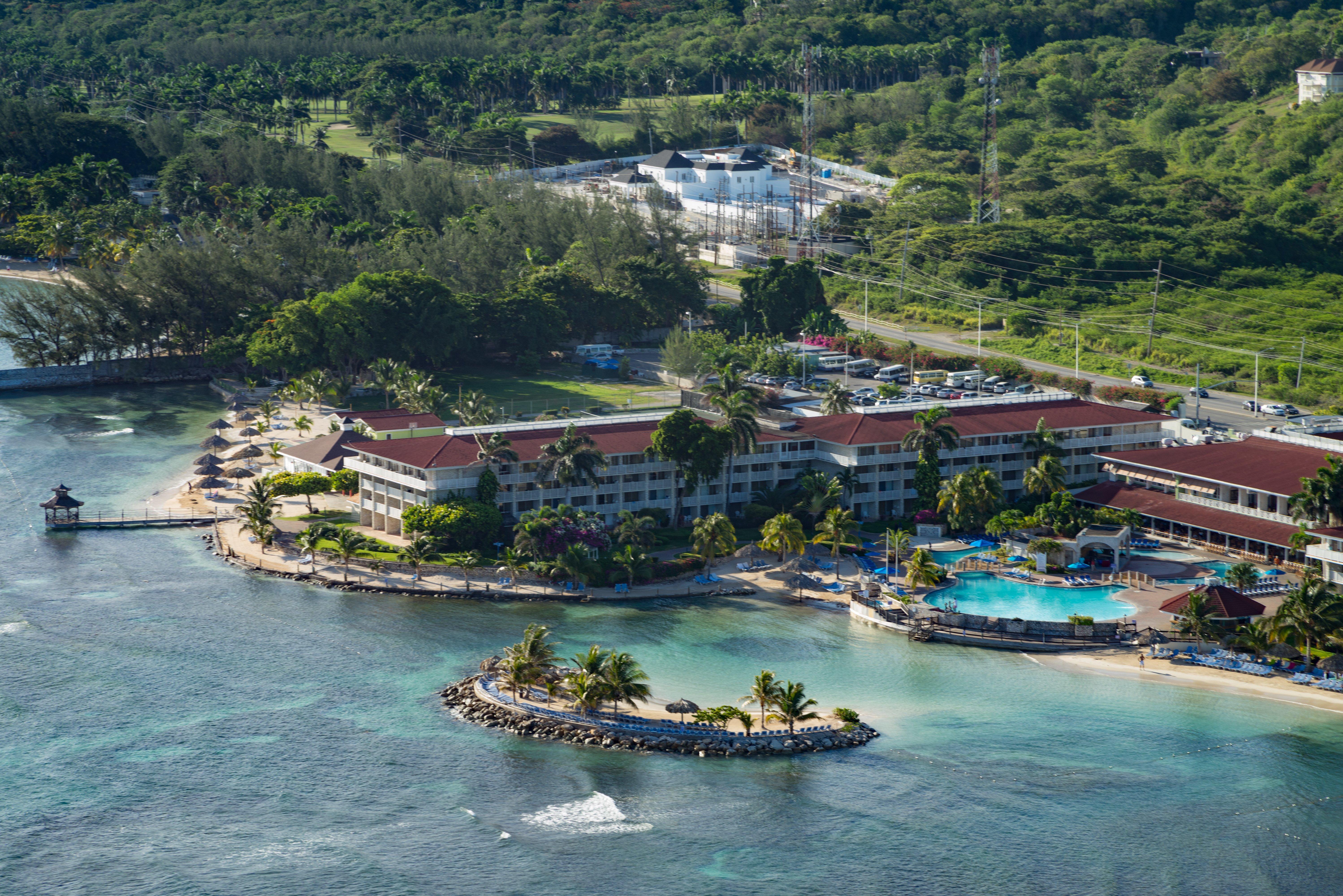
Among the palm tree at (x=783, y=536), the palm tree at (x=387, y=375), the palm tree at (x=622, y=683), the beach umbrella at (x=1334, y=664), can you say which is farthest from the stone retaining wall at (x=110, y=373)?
the beach umbrella at (x=1334, y=664)

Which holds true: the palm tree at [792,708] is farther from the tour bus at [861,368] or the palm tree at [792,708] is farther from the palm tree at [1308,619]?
the tour bus at [861,368]

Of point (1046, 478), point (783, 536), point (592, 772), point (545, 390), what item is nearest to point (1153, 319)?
point (545, 390)

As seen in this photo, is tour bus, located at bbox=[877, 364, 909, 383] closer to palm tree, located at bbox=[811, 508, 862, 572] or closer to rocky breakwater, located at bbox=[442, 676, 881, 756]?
palm tree, located at bbox=[811, 508, 862, 572]

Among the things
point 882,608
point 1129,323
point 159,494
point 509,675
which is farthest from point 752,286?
point 509,675

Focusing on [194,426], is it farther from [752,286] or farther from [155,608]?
[752,286]

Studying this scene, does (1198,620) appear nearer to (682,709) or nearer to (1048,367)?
(682,709)

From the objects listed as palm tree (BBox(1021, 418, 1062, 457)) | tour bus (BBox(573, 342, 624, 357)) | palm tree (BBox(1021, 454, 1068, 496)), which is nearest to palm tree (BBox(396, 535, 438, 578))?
palm tree (BBox(1021, 454, 1068, 496))

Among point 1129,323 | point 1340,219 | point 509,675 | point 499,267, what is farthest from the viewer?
point 1340,219
